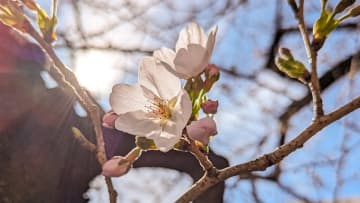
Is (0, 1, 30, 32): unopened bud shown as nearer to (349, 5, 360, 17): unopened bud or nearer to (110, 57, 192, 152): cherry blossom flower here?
(110, 57, 192, 152): cherry blossom flower

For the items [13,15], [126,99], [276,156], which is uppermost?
[13,15]

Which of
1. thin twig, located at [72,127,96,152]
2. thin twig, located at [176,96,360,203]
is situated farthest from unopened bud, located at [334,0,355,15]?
thin twig, located at [72,127,96,152]

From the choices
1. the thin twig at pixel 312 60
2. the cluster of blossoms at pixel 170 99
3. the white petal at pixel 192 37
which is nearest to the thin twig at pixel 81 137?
the cluster of blossoms at pixel 170 99

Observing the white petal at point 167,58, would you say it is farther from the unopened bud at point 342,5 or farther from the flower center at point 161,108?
the unopened bud at point 342,5

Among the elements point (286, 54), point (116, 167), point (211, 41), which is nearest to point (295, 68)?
point (286, 54)

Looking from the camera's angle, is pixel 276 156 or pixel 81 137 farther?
pixel 81 137

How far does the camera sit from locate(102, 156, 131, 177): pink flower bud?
536 mm

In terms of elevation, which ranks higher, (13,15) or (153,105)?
(13,15)

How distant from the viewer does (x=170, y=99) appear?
0.60 meters

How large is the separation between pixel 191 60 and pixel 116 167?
0.14 metres

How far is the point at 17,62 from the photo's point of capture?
122 centimetres

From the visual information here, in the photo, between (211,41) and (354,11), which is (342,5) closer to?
(354,11)

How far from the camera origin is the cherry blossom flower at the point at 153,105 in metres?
0.52

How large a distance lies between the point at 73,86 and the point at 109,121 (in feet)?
0.19
